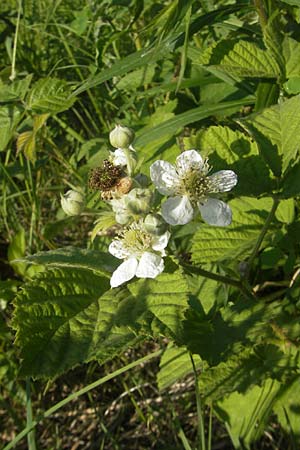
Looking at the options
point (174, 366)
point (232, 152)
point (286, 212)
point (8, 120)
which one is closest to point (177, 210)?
point (232, 152)

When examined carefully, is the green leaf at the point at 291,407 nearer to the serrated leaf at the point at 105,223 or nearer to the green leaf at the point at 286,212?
the green leaf at the point at 286,212

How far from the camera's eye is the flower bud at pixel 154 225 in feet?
4.64

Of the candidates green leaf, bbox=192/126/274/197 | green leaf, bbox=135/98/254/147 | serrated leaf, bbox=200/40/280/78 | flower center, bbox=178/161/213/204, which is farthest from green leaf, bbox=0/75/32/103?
flower center, bbox=178/161/213/204

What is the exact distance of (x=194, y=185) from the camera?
1624mm

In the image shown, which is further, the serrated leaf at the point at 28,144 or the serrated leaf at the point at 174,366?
the serrated leaf at the point at 28,144

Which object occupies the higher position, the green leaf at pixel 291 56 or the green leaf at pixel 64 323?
the green leaf at pixel 291 56

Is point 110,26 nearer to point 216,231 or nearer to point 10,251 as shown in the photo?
point 10,251

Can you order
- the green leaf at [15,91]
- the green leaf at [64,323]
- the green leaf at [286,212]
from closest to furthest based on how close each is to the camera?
the green leaf at [64,323], the green leaf at [286,212], the green leaf at [15,91]

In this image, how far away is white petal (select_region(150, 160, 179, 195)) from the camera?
1.59 meters

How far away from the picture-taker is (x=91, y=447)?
7.75 ft

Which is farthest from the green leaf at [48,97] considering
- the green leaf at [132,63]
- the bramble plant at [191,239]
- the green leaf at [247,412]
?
the green leaf at [247,412]

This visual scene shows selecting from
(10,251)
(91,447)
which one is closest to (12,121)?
(10,251)

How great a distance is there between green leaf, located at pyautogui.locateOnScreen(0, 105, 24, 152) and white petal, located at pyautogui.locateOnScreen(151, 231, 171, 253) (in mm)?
1086

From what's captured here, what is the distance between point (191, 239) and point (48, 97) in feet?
2.91
